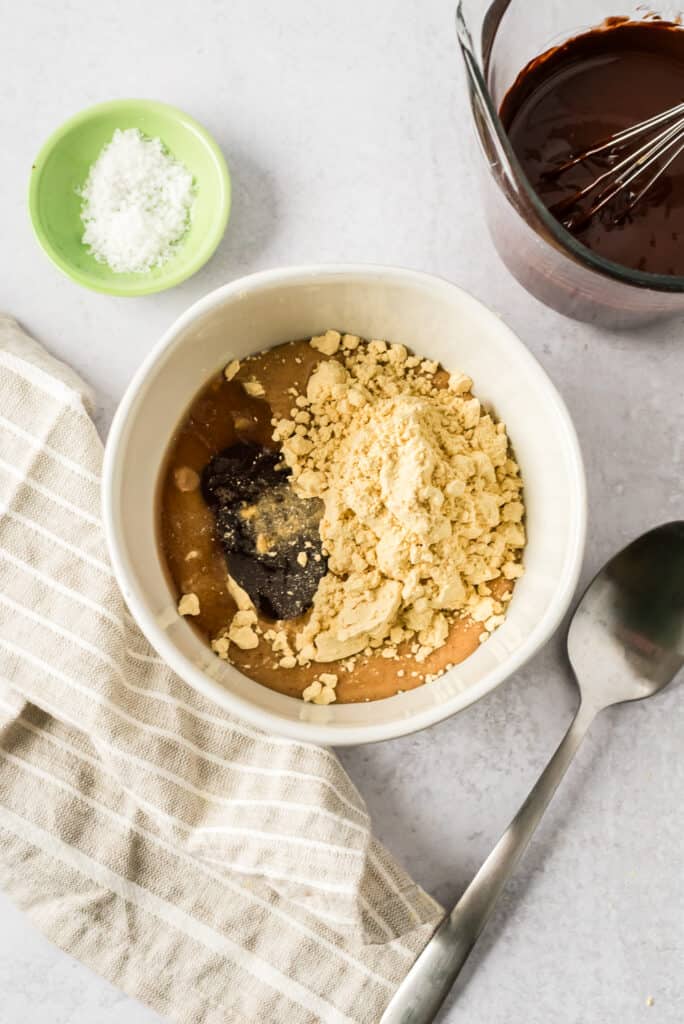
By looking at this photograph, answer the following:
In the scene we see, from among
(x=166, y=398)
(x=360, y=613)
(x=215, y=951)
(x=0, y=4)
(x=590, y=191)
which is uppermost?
(x=0, y=4)

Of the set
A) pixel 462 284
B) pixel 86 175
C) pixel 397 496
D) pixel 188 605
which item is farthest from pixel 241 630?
pixel 86 175

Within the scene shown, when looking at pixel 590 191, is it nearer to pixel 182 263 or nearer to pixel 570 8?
pixel 570 8

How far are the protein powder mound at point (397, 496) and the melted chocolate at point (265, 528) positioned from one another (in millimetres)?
20

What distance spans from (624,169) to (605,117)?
0.21 ft

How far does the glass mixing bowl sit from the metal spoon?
0.90 feet

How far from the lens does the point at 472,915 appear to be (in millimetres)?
1040

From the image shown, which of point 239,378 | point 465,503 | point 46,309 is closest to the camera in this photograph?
point 465,503

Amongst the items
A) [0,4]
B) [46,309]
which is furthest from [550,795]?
[0,4]

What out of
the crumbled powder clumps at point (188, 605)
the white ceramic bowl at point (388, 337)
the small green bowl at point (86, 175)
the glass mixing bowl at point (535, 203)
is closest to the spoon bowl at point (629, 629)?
the white ceramic bowl at point (388, 337)

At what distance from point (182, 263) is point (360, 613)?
0.49m

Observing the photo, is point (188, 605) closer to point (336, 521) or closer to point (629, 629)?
point (336, 521)

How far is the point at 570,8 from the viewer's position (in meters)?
1.00

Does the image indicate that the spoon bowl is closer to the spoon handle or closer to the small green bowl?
the spoon handle

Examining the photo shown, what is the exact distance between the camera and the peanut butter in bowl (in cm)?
92
